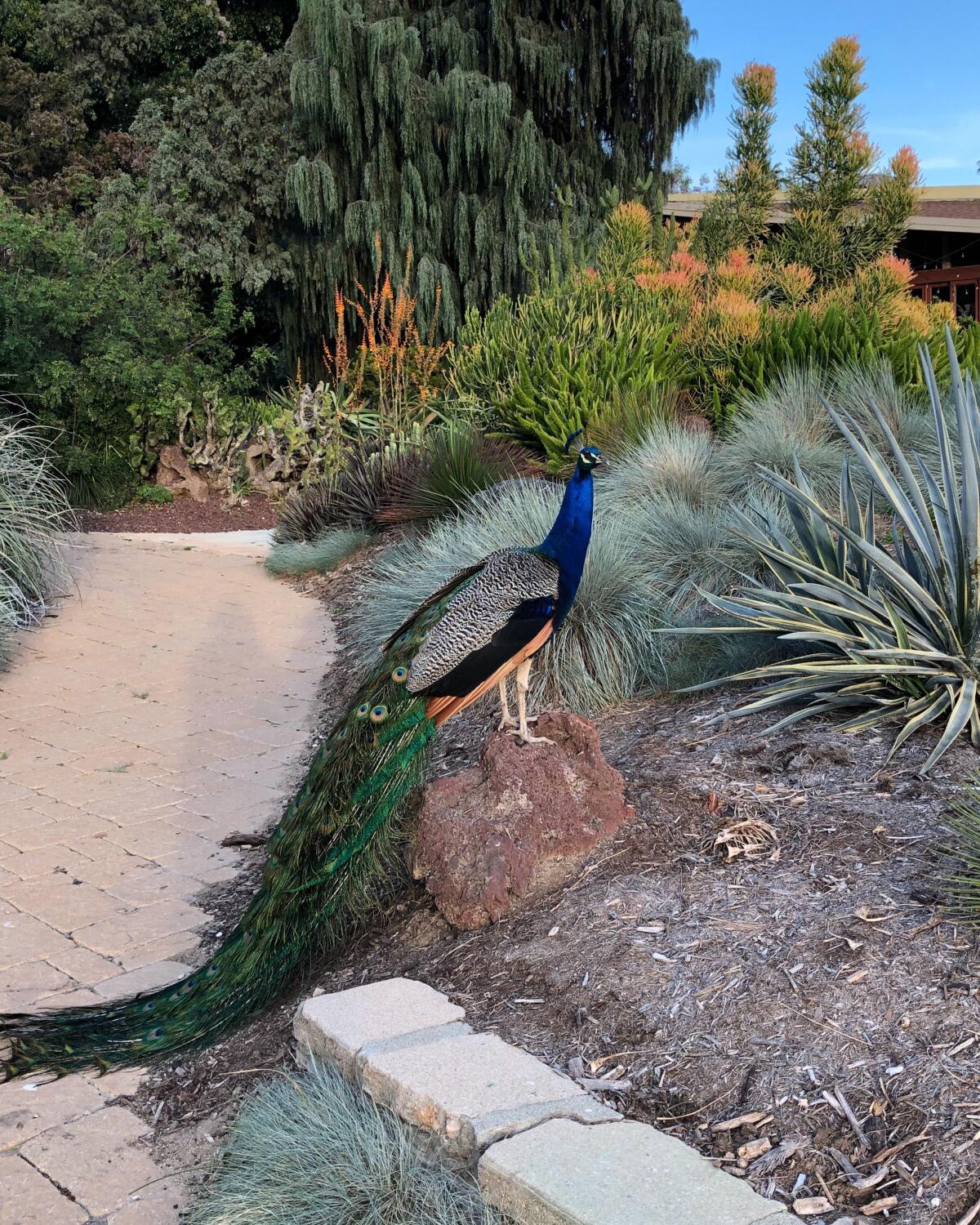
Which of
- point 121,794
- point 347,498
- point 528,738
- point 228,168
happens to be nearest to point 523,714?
point 528,738

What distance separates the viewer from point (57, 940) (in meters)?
4.21

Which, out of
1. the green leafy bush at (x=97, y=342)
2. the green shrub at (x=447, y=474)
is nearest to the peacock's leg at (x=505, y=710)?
the green shrub at (x=447, y=474)

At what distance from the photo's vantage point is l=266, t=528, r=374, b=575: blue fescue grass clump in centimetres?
975

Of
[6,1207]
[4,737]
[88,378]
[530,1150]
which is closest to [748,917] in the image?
[530,1150]

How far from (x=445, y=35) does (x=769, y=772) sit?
15906mm

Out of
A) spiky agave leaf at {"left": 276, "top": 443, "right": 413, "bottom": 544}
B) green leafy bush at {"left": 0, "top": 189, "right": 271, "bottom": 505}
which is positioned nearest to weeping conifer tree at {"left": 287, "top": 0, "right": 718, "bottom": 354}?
green leafy bush at {"left": 0, "top": 189, "right": 271, "bottom": 505}

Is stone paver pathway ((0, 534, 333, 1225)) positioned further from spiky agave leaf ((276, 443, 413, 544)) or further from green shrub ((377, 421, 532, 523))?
green shrub ((377, 421, 532, 523))

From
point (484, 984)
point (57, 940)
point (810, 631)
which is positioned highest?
point (810, 631)

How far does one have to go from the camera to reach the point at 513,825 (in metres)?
3.64

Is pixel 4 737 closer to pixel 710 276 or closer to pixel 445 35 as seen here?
pixel 710 276

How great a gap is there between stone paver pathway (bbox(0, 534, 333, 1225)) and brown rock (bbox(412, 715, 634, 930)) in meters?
1.10

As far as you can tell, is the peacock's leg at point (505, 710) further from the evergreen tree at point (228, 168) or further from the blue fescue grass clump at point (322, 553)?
the evergreen tree at point (228, 168)

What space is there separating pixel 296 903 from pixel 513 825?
71 cm

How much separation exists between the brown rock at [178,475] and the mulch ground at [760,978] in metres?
11.8
